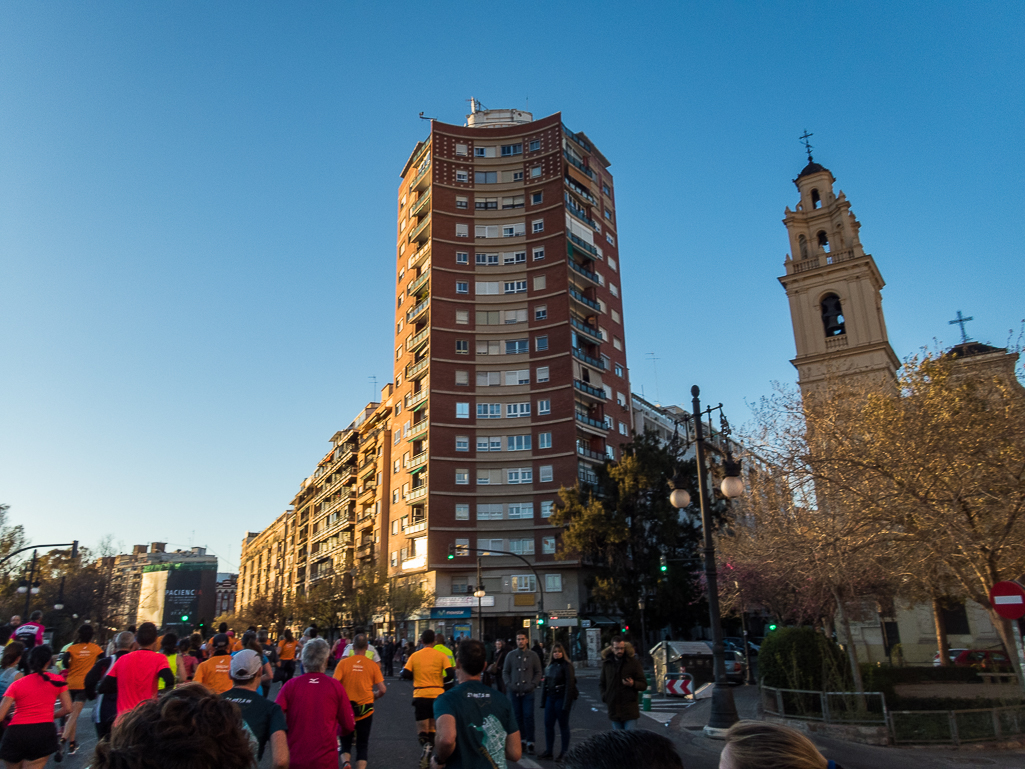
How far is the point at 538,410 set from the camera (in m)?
51.6

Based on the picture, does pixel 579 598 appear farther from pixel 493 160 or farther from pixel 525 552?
pixel 493 160

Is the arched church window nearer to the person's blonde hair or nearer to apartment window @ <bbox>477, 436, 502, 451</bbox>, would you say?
apartment window @ <bbox>477, 436, 502, 451</bbox>

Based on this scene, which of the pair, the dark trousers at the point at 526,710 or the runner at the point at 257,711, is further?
the dark trousers at the point at 526,710

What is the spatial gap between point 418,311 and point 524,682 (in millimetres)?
46269

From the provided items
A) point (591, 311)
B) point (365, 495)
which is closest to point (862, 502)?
point (591, 311)

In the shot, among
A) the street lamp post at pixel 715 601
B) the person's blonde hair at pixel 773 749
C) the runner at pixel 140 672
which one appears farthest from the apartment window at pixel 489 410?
the person's blonde hair at pixel 773 749

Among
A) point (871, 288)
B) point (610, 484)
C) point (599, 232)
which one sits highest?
point (599, 232)

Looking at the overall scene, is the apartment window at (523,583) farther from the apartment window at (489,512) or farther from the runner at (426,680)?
the runner at (426,680)

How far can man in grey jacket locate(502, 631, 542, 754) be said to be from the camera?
11172mm

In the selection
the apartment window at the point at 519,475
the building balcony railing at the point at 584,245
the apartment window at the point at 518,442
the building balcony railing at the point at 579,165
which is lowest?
the apartment window at the point at 519,475

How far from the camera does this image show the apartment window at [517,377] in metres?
52.6

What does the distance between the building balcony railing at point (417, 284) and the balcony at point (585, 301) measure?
35.6 feet

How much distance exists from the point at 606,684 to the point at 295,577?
91.9 meters

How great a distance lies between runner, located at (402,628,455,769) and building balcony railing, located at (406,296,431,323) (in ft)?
152
